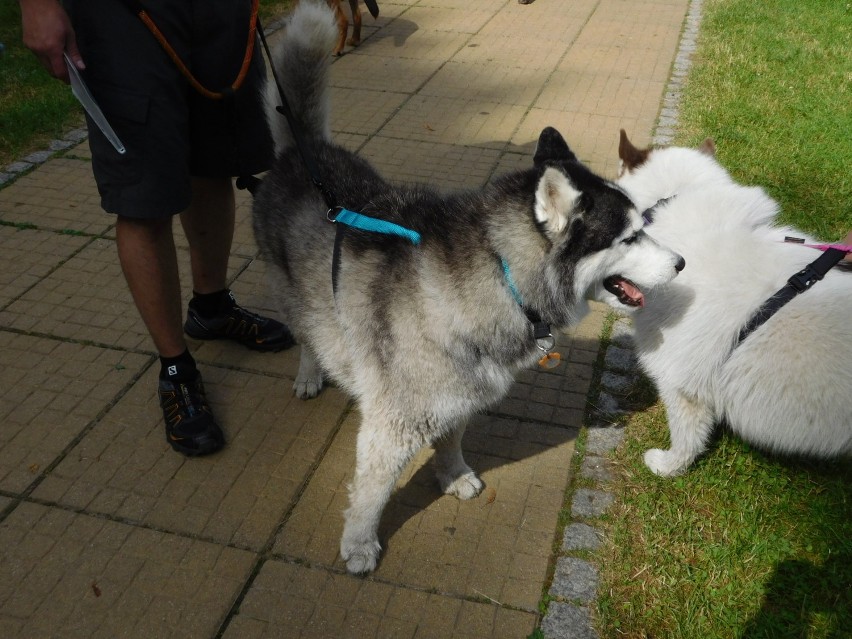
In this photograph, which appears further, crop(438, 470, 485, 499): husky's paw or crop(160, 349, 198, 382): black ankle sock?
crop(160, 349, 198, 382): black ankle sock

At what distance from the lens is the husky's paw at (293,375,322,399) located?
143 inches

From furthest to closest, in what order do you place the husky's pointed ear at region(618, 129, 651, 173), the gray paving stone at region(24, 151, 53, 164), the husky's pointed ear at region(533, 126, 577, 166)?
the gray paving stone at region(24, 151, 53, 164) → the husky's pointed ear at region(618, 129, 651, 173) → the husky's pointed ear at region(533, 126, 577, 166)

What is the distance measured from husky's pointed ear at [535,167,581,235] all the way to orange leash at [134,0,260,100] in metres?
1.60

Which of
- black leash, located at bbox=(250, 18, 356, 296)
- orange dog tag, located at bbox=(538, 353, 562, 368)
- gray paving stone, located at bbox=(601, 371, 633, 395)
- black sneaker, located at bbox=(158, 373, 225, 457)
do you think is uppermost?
black leash, located at bbox=(250, 18, 356, 296)

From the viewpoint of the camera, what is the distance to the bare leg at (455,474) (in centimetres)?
308

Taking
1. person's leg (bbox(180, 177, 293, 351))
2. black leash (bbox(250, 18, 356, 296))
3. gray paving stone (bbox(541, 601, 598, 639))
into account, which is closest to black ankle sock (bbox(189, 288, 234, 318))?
person's leg (bbox(180, 177, 293, 351))

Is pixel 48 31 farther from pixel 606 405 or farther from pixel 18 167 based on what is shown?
pixel 18 167

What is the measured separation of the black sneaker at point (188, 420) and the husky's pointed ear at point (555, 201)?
190cm

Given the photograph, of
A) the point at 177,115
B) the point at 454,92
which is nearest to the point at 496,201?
the point at 177,115

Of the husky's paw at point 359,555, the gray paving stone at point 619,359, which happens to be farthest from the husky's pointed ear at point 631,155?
the husky's paw at point 359,555

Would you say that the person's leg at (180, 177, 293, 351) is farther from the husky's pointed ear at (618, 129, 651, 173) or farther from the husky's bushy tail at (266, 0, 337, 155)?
the husky's pointed ear at (618, 129, 651, 173)

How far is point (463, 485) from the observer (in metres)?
3.13

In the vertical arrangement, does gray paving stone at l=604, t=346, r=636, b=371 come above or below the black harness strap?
below

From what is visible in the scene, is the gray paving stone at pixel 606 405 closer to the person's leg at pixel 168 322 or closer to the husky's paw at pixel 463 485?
the husky's paw at pixel 463 485
